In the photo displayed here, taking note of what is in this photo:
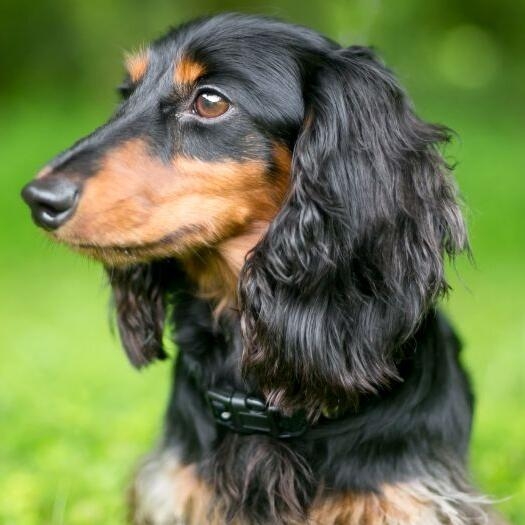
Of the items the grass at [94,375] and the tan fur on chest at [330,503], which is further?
the grass at [94,375]

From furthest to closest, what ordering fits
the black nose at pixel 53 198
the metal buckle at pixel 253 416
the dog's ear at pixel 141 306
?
the dog's ear at pixel 141 306
the metal buckle at pixel 253 416
the black nose at pixel 53 198

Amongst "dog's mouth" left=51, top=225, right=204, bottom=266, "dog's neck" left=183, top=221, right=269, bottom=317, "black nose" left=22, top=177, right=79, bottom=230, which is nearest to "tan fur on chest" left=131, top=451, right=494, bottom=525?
"dog's neck" left=183, top=221, right=269, bottom=317

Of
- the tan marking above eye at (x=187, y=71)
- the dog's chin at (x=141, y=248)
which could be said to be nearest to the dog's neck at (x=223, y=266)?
the dog's chin at (x=141, y=248)

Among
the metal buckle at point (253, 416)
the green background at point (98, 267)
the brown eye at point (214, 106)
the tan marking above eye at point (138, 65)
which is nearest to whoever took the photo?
the brown eye at point (214, 106)

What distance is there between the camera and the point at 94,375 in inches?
231

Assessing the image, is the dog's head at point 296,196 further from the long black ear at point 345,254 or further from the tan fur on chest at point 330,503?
the tan fur on chest at point 330,503

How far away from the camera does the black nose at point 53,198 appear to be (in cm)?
283

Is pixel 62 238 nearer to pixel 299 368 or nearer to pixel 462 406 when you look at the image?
pixel 299 368

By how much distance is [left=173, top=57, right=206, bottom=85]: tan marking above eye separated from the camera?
10.4 ft

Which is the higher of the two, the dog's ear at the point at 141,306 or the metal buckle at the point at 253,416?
the dog's ear at the point at 141,306

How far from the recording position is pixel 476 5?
659 inches

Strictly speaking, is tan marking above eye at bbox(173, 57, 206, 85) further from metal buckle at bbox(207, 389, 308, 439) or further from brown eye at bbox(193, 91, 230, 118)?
metal buckle at bbox(207, 389, 308, 439)

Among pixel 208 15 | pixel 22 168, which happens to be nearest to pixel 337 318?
pixel 208 15

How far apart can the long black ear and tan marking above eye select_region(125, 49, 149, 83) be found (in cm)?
58
